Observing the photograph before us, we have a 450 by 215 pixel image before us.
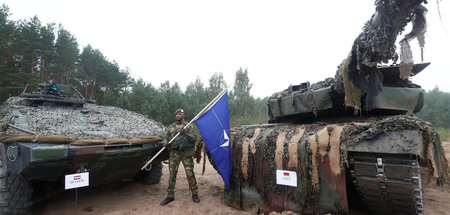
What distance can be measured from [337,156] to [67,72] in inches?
883

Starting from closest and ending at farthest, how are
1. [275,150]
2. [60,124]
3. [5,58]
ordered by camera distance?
[275,150]
[60,124]
[5,58]

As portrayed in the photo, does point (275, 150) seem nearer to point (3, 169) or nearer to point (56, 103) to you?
point (3, 169)

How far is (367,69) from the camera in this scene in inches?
110

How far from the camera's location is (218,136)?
12.6ft

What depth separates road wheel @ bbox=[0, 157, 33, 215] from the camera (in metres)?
3.11

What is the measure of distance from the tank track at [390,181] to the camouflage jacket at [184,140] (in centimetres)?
257

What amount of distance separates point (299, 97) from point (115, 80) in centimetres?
2292

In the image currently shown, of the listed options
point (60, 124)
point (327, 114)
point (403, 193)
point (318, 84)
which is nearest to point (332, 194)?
point (403, 193)

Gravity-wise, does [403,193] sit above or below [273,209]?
above

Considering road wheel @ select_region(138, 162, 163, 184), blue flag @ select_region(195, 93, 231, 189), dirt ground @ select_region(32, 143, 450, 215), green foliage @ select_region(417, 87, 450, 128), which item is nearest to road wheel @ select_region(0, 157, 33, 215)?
dirt ground @ select_region(32, 143, 450, 215)

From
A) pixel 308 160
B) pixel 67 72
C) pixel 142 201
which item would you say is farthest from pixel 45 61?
pixel 308 160

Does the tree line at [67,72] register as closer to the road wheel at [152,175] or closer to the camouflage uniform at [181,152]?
the road wheel at [152,175]

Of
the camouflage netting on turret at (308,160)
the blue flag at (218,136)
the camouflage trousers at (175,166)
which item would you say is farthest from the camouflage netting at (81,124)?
the camouflage netting on turret at (308,160)

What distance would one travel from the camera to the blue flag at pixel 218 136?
3803mm
